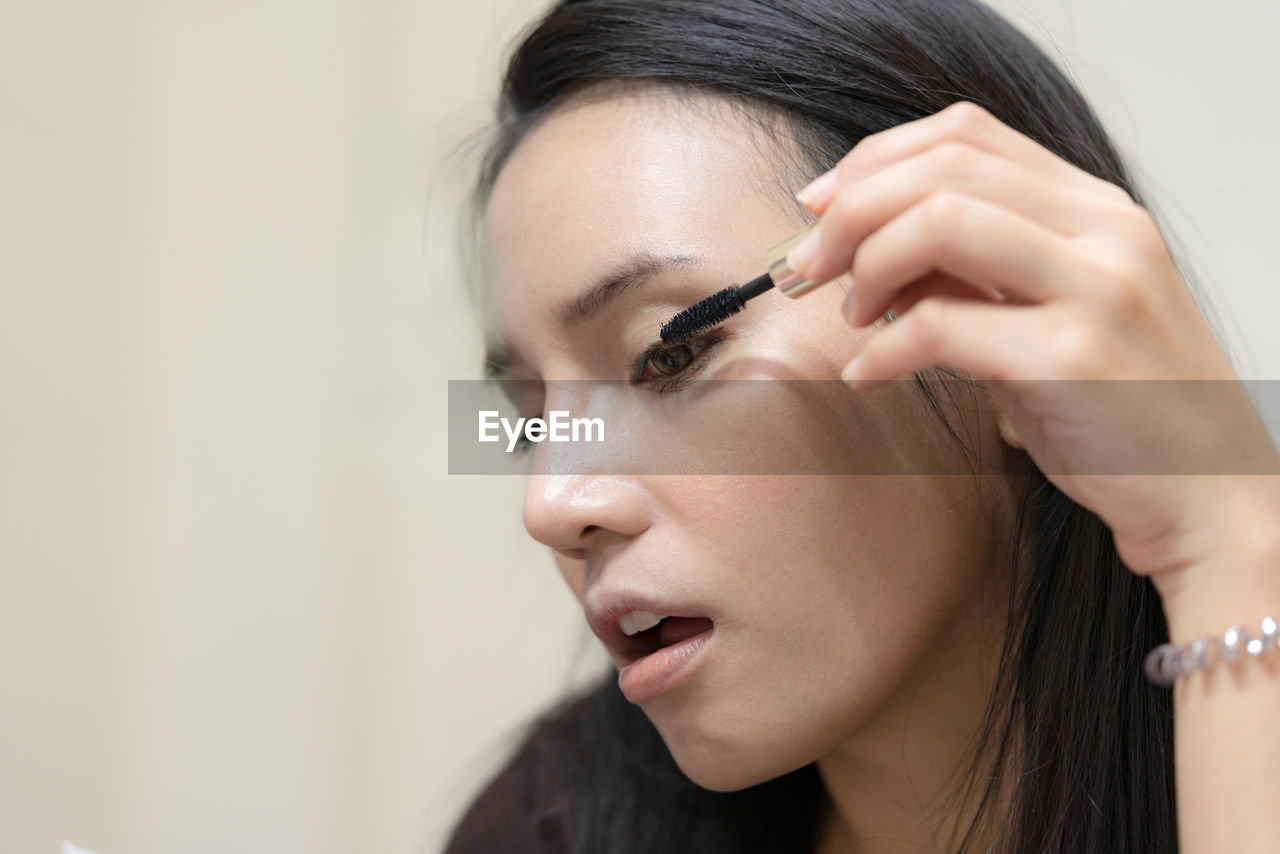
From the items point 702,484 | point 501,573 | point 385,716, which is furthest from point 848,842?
point 385,716

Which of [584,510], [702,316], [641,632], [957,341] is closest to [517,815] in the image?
[641,632]

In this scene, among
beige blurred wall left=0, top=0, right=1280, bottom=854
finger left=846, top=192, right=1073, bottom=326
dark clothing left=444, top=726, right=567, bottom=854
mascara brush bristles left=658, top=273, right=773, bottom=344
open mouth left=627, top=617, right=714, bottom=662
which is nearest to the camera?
finger left=846, top=192, right=1073, bottom=326

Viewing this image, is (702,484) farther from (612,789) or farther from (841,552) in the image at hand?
(612,789)

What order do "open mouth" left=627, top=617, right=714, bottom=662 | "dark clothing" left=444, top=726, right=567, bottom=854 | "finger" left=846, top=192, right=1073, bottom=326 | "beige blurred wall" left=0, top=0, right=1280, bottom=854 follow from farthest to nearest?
1. "beige blurred wall" left=0, top=0, right=1280, bottom=854
2. "dark clothing" left=444, top=726, right=567, bottom=854
3. "open mouth" left=627, top=617, right=714, bottom=662
4. "finger" left=846, top=192, right=1073, bottom=326

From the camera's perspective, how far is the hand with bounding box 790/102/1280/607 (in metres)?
0.40

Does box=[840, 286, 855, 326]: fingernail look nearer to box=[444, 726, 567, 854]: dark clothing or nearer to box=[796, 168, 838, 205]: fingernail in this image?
box=[796, 168, 838, 205]: fingernail

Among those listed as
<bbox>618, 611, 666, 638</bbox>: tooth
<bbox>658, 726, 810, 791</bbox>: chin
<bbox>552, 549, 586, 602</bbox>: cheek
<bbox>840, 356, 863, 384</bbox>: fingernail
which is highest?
<bbox>840, 356, 863, 384</bbox>: fingernail

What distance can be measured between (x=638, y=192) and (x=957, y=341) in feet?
0.77

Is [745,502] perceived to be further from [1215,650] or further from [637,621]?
[1215,650]

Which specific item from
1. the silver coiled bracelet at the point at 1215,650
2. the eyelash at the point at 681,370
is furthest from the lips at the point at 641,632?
the silver coiled bracelet at the point at 1215,650

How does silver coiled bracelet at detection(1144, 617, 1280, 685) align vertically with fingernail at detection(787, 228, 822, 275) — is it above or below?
below

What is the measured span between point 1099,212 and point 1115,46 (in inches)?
20.4

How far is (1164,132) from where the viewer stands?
0.83 meters

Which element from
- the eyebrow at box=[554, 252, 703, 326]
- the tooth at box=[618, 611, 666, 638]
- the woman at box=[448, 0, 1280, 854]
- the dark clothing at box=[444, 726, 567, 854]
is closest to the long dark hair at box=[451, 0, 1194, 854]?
the woman at box=[448, 0, 1280, 854]
